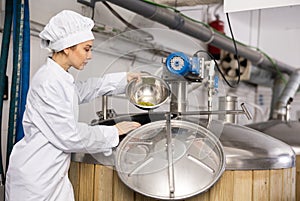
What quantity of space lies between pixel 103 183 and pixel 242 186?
0.47 meters

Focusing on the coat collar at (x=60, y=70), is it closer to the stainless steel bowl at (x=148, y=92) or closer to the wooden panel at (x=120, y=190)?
the stainless steel bowl at (x=148, y=92)

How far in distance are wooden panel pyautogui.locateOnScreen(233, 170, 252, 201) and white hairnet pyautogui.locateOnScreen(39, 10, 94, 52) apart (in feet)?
2.19

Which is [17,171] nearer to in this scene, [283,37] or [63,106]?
[63,106]

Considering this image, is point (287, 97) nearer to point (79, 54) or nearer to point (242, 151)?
point (242, 151)

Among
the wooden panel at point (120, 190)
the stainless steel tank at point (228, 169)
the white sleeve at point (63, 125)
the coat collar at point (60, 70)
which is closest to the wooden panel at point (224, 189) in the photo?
the stainless steel tank at point (228, 169)

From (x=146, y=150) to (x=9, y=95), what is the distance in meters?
0.80

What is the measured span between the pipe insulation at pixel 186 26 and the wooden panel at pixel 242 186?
1.03m

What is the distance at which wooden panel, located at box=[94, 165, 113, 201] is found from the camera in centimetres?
144

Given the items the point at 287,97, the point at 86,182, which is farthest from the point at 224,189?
the point at 287,97

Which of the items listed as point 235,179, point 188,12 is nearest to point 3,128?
point 235,179

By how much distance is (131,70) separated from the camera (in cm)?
149

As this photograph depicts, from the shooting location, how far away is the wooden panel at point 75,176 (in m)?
1.52

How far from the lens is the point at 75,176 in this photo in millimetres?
1539

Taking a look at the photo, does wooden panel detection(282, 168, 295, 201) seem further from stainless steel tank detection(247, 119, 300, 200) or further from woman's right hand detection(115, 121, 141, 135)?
stainless steel tank detection(247, 119, 300, 200)
